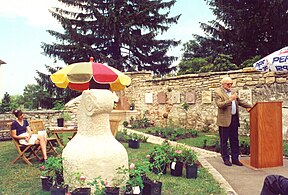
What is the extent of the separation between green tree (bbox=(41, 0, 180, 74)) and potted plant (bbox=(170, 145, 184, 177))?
1468 centimetres

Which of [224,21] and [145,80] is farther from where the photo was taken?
[224,21]

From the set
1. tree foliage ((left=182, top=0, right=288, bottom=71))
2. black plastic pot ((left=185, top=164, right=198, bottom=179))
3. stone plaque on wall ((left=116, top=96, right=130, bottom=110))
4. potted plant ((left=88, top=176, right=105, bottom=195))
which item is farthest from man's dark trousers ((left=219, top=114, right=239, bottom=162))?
tree foliage ((left=182, top=0, right=288, bottom=71))

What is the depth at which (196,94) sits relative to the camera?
12.1m

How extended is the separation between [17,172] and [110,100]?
3015 mm

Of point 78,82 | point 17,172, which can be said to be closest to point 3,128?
point 17,172

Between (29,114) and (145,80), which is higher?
(145,80)

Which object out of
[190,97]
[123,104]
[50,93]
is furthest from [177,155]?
[50,93]

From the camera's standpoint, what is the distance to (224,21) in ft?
58.1

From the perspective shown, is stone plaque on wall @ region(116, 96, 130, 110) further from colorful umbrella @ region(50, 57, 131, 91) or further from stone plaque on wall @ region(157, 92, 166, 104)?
colorful umbrella @ region(50, 57, 131, 91)

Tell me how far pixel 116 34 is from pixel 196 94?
9752mm

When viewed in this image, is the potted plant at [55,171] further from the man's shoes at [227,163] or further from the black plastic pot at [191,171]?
the man's shoes at [227,163]

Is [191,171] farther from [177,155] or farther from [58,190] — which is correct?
[58,190]

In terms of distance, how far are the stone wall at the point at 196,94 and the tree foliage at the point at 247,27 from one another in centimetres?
514

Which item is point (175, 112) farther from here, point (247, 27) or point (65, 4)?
point (65, 4)
